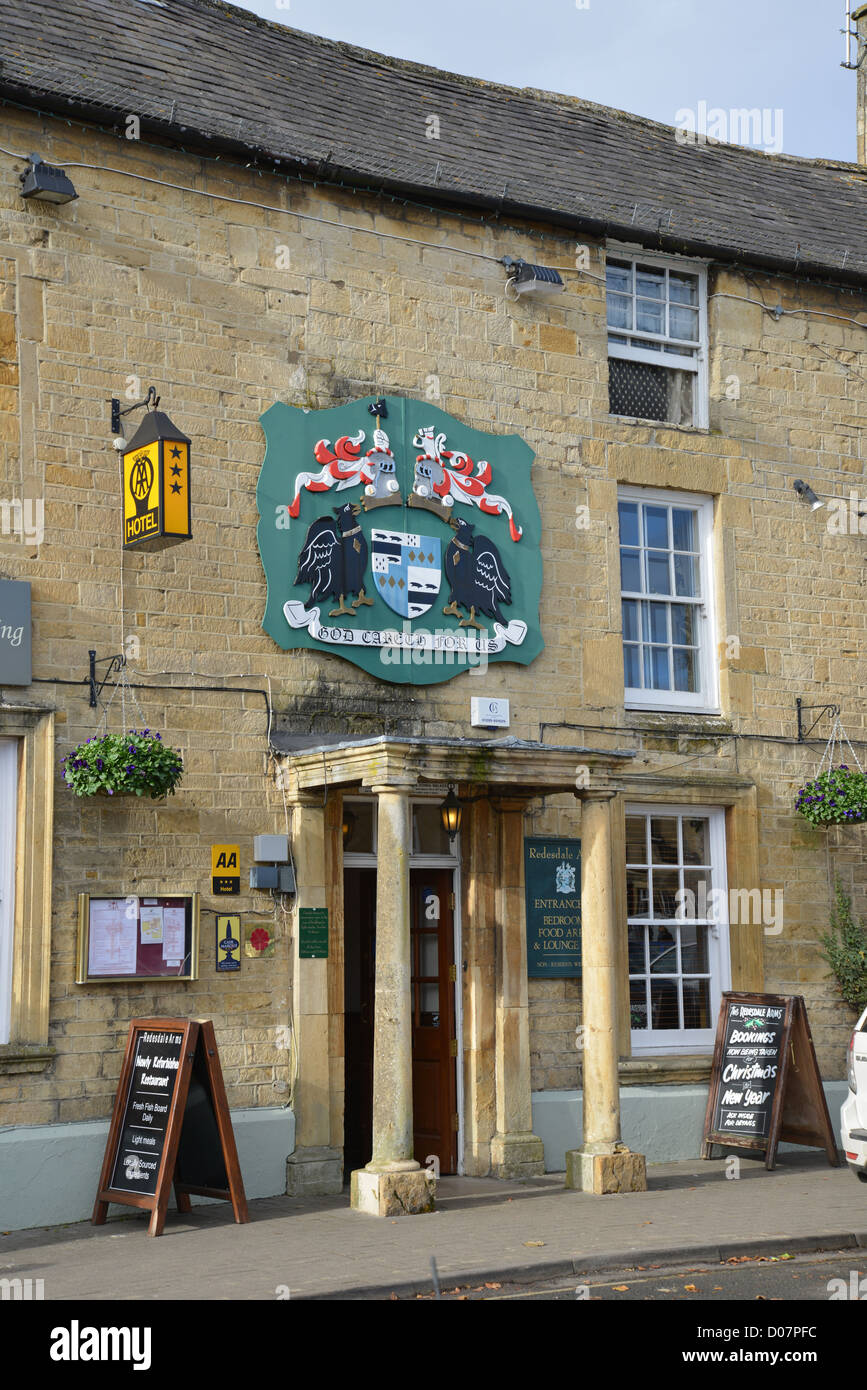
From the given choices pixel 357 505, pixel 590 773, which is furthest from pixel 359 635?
pixel 590 773

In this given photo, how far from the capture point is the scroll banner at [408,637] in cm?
1135

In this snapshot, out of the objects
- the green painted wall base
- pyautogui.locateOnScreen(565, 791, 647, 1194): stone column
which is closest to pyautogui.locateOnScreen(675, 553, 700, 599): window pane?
pyautogui.locateOnScreen(565, 791, 647, 1194): stone column

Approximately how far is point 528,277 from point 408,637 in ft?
10.5

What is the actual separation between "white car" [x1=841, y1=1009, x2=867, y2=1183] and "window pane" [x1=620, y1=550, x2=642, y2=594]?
14.1 ft

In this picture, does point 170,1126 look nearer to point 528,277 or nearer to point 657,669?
point 657,669

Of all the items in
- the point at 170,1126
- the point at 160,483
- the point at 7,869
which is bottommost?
the point at 170,1126

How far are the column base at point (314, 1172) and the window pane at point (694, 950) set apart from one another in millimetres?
3579

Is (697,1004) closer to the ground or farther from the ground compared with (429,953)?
closer to the ground

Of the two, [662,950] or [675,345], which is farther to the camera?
[675,345]

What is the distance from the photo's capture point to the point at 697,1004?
42.5ft

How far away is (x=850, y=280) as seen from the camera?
14.4 meters

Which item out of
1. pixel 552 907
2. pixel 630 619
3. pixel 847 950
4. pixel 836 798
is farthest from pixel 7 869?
pixel 847 950

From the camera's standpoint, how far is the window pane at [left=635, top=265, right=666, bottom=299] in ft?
44.9

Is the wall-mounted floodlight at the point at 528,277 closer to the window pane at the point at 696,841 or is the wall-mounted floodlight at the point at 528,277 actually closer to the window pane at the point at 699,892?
the window pane at the point at 696,841
